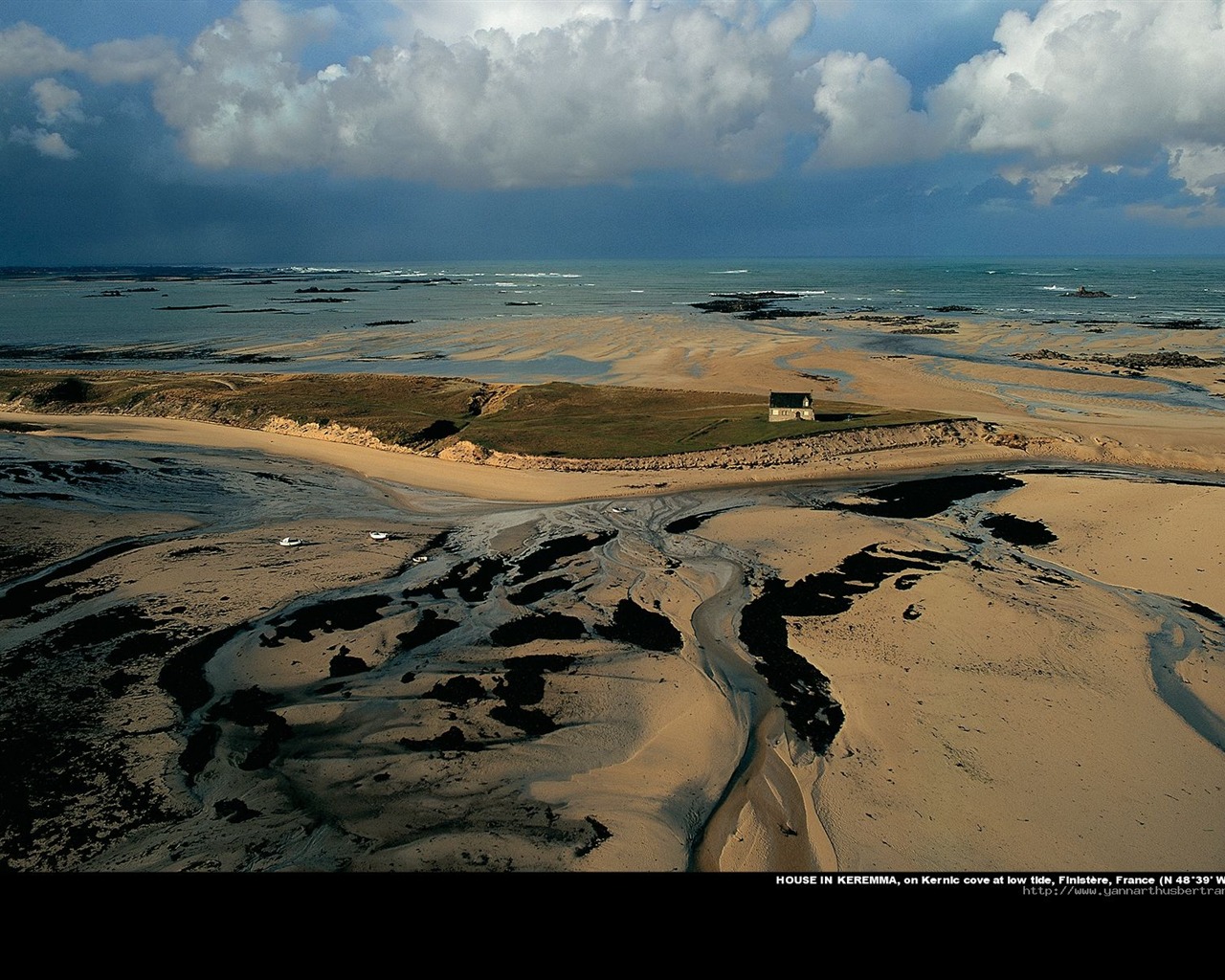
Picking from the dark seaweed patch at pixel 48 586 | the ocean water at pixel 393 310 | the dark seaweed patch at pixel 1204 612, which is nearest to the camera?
the dark seaweed patch at pixel 1204 612

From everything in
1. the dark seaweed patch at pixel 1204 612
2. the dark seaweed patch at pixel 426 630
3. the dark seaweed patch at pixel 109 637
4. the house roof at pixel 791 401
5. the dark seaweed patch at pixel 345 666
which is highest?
the house roof at pixel 791 401

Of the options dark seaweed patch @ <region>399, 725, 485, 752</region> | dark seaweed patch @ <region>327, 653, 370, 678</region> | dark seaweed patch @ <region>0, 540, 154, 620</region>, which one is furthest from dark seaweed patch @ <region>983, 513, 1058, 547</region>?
dark seaweed patch @ <region>0, 540, 154, 620</region>

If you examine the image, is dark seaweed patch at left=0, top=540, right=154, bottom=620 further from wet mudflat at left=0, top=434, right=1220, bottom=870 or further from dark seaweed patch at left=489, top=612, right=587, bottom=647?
dark seaweed patch at left=489, top=612, right=587, bottom=647

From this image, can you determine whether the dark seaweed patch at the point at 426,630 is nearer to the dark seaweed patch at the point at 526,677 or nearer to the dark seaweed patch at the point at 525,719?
the dark seaweed patch at the point at 526,677

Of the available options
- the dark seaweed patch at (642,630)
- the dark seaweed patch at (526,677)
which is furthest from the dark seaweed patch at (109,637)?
the dark seaweed patch at (642,630)

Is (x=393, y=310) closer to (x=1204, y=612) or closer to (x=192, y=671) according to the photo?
(x=192, y=671)
